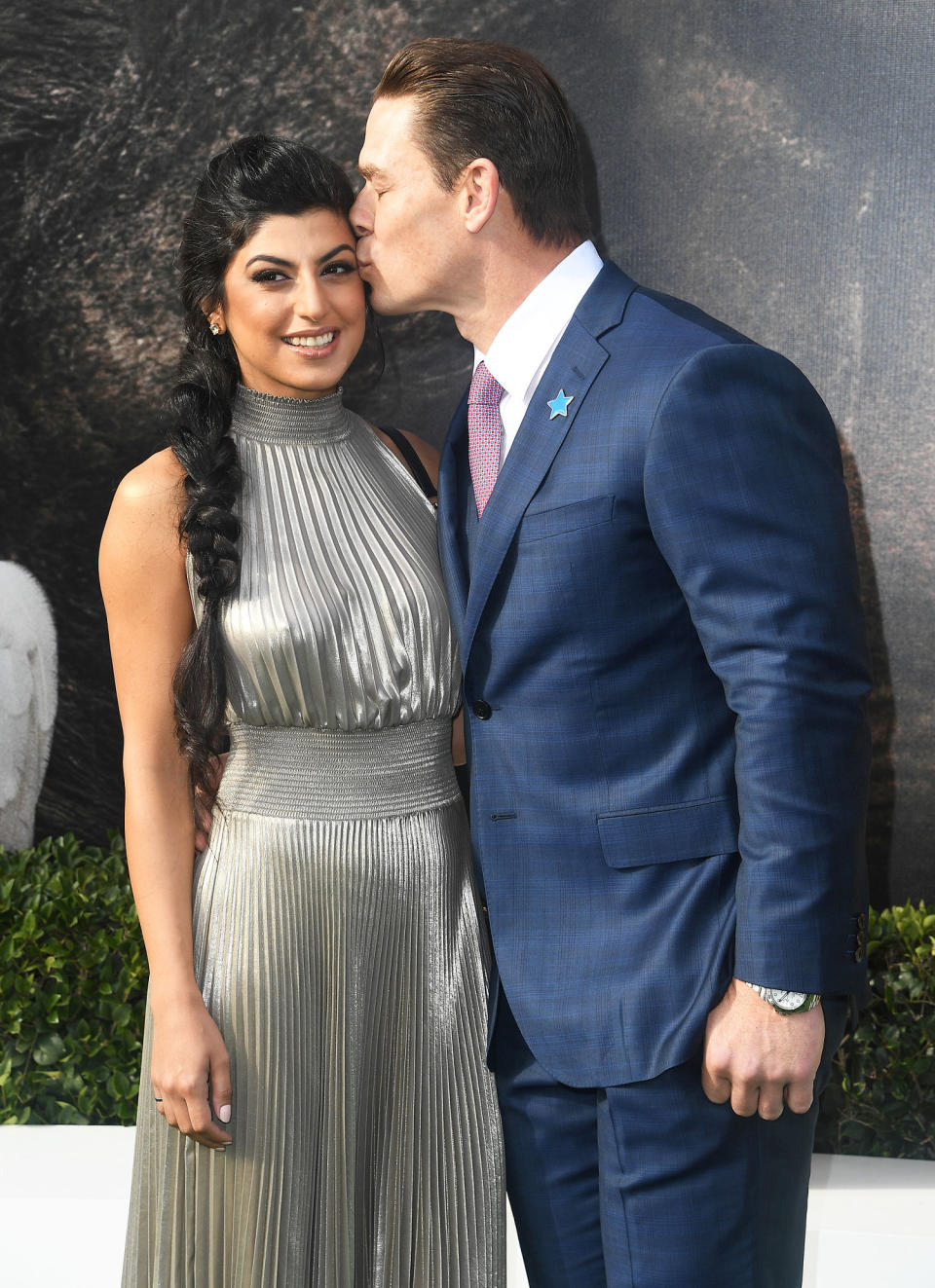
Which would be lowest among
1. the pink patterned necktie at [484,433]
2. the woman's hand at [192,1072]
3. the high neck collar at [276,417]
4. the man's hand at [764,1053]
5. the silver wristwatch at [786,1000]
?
the woman's hand at [192,1072]

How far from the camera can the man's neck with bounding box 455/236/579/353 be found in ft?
6.14

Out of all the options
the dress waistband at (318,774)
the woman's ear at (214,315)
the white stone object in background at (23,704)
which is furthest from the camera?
the white stone object in background at (23,704)

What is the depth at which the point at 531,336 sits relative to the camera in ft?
6.07

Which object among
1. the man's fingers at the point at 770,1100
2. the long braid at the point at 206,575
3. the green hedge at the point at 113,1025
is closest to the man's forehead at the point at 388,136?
the long braid at the point at 206,575

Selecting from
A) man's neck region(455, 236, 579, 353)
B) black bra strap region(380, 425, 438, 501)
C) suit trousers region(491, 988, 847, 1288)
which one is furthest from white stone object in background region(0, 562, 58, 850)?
suit trousers region(491, 988, 847, 1288)

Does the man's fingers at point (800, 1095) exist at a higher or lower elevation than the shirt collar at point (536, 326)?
lower

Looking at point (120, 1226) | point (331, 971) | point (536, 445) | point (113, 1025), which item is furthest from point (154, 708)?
point (113, 1025)

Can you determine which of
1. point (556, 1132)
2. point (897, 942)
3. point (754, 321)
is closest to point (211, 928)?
point (556, 1132)

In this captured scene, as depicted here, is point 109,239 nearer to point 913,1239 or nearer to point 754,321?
point 754,321

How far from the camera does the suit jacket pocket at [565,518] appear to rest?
5.39 feet

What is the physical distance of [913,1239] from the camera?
281 centimetres

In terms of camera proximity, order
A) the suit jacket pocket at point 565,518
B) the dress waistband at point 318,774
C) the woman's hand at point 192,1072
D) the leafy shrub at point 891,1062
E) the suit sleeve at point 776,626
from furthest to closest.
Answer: the leafy shrub at point 891,1062
the dress waistband at point 318,774
the woman's hand at point 192,1072
the suit jacket pocket at point 565,518
the suit sleeve at point 776,626

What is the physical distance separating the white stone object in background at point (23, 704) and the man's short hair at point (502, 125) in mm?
2489

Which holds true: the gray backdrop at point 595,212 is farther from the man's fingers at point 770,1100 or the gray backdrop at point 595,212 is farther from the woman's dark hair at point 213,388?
the man's fingers at point 770,1100
